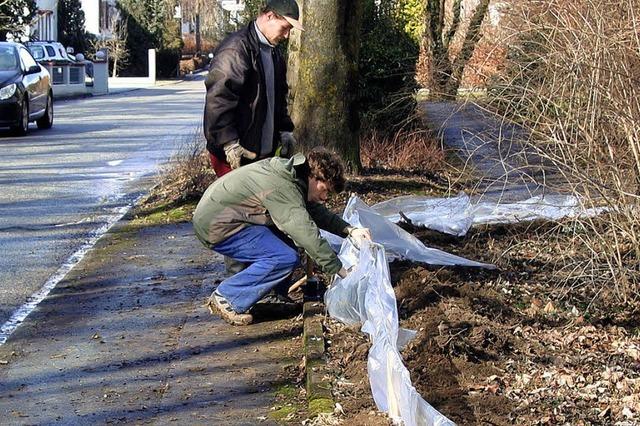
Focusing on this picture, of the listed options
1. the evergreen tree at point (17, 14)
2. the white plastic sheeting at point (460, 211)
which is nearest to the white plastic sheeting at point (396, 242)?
the white plastic sheeting at point (460, 211)

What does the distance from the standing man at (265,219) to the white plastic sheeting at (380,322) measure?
0.15 meters

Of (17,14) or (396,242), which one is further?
(17,14)

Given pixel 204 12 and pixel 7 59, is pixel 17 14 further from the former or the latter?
pixel 204 12

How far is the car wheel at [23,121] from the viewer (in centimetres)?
1953

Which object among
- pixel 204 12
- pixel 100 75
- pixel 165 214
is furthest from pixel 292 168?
pixel 204 12

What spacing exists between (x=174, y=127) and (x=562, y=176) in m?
16.5

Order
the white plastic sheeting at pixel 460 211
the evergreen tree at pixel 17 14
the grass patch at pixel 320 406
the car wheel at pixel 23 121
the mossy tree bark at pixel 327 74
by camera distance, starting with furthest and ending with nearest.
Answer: the evergreen tree at pixel 17 14, the car wheel at pixel 23 121, the mossy tree bark at pixel 327 74, the white plastic sheeting at pixel 460 211, the grass patch at pixel 320 406

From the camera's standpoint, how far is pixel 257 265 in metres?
7.05

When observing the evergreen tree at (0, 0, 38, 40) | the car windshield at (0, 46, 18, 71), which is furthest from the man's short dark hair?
the evergreen tree at (0, 0, 38, 40)

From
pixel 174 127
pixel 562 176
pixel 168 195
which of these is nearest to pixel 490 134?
pixel 562 176

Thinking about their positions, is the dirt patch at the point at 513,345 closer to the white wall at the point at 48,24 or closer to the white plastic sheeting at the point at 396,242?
the white plastic sheeting at the point at 396,242

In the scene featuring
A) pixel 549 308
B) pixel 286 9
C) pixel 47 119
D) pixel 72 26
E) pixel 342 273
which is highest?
pixel 286 9

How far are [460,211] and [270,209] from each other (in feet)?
10.5

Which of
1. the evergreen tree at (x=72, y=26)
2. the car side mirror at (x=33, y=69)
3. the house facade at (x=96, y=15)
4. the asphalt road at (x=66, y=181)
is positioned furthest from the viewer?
the house facade at (x=96, y=15)
